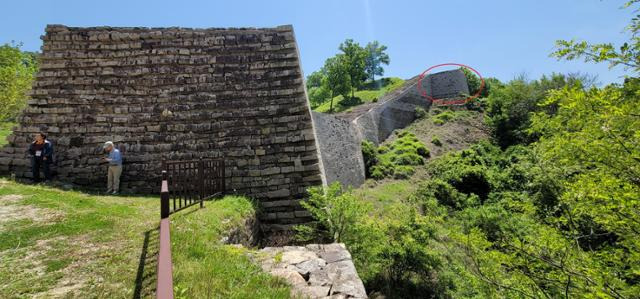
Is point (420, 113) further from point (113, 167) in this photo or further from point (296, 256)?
point (296, 256)

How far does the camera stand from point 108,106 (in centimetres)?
750

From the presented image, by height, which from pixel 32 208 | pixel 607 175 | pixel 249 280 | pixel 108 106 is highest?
pixel 108 106

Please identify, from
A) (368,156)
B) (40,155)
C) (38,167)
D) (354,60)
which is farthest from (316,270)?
(354,60)

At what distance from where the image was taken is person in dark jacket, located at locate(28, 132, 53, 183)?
6789 millimetres

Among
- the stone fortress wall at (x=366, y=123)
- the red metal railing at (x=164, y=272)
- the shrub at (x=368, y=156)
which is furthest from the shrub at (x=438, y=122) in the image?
the red metal railing at (x=164, y=272)

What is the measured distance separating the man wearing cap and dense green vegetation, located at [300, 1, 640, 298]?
4.83 metres

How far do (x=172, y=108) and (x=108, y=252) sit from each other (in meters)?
4.81

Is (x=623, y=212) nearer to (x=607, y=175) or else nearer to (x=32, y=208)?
(x=607, y=175)

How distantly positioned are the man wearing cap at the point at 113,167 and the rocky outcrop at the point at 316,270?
15.7 ft

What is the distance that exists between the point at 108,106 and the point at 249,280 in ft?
22.4

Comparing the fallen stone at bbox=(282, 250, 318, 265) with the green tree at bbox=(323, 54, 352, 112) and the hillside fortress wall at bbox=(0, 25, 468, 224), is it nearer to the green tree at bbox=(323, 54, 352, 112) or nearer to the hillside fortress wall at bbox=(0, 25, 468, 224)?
the hillside fortress wall at bbox=(0, 25, 468, 224)

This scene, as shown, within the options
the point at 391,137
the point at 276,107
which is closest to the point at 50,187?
the point at 276,107

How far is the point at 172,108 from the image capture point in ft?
24.8

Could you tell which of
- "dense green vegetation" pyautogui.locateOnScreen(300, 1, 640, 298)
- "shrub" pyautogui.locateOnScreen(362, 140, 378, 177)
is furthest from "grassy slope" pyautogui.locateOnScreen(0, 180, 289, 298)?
"shrub" pyautogui.locateOnScreen(362, 140, 378, 177)
